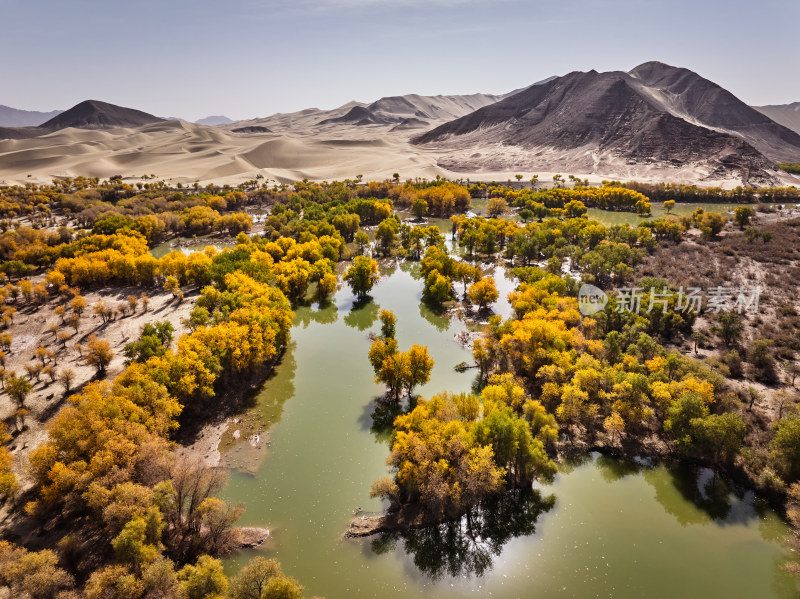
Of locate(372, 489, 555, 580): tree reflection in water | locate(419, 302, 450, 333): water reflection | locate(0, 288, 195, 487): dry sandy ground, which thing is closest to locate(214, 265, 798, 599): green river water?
locate(372, 489, 555, 580): tree reflection in water

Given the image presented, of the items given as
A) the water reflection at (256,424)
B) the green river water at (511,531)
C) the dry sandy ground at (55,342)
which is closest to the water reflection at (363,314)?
the water reflection at (256,424)

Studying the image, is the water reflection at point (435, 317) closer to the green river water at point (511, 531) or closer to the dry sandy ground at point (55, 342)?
the green river water at point (511, 531)

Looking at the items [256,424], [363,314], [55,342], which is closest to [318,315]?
[363,314]

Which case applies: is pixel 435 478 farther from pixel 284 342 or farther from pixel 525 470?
pixel 284 342

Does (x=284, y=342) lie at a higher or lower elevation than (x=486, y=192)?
lower

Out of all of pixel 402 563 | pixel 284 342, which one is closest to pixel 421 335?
pixel 284 342

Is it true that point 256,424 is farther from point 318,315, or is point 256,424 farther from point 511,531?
point 318,315
